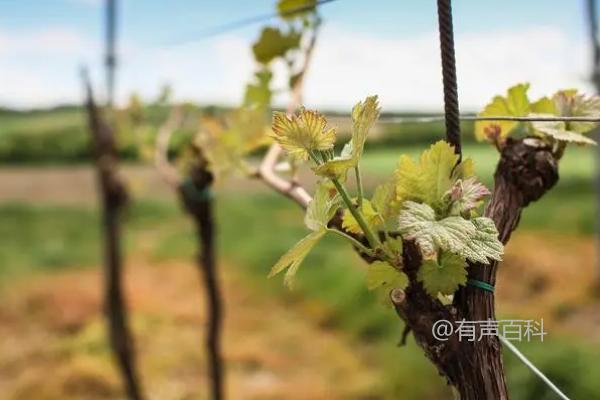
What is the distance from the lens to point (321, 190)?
370 mm

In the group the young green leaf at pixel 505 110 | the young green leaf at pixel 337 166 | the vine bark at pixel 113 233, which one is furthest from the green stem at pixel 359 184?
the vine bark at pixel 113 233

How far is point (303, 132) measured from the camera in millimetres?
344

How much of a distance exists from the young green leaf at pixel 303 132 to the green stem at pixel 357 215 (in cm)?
2

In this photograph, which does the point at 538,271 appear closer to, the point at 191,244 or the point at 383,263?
the point at 191,244

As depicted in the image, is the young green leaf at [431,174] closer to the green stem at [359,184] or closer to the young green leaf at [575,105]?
the green stem at [359,184]

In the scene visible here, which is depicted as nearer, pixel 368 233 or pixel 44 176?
pixel 368 233

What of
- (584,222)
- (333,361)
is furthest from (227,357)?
(584,222)

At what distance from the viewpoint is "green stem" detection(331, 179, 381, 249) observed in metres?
0.35

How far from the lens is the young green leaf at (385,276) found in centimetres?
37

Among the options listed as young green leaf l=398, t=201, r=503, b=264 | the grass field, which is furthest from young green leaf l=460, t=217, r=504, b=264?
the grass field

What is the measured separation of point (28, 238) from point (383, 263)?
3322 millimetres

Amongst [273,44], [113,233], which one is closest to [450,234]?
[273,44]

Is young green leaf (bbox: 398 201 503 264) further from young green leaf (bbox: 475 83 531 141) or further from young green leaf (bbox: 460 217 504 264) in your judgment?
young green leaf (bbox: 475 83 531 141)

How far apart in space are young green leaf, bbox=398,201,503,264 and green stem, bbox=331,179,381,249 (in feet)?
0.05
